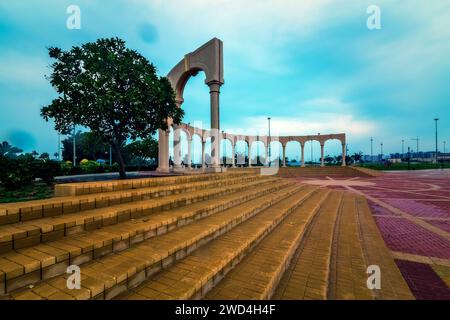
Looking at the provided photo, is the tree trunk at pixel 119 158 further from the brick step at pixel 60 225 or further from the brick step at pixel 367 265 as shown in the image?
the brick step at pixel 367 265

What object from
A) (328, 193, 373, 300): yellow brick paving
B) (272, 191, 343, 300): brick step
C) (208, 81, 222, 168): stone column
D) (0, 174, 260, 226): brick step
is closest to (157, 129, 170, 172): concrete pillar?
(208, 81, 222, 168): stone column

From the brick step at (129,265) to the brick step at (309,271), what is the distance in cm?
138

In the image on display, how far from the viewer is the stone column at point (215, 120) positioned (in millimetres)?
10477

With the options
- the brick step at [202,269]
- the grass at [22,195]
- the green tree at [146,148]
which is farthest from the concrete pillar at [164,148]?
the green tree at [146,148]

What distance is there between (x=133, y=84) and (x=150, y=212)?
18.7 feet

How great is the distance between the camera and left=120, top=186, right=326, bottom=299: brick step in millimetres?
2136

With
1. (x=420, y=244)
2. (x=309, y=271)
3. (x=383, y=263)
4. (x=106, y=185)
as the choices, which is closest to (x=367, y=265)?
(x=383, y=263)

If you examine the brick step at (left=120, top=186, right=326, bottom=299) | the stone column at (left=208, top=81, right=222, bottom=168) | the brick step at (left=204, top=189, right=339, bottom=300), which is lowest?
the brick step at (left=204, top=189, right=339, bottom=300)

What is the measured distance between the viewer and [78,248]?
7.75 ft

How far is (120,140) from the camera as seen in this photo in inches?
344

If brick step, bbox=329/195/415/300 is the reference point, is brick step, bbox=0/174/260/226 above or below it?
above

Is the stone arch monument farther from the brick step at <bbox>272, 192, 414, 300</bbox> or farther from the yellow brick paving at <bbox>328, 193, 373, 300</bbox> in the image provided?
the yellow brick paving at <bbox>328, 193, 373, 300</bbox>

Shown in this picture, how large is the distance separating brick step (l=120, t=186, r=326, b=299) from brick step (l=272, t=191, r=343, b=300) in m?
0.71
